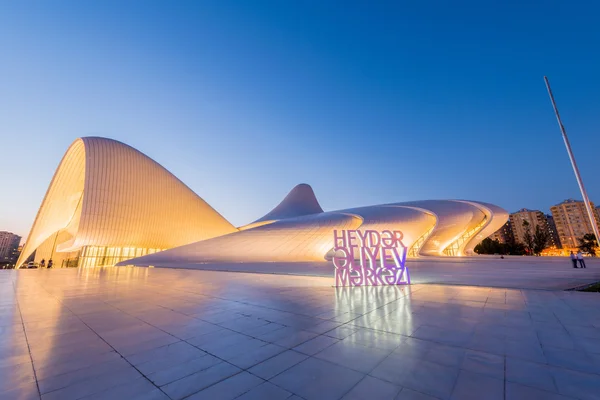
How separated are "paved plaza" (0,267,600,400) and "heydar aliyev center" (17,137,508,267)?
1851 cm

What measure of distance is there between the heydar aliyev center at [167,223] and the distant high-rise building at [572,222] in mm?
106942

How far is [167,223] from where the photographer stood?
34156 millimetres

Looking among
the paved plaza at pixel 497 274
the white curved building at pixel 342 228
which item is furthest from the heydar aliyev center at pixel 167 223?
the paved plaza at pixel 497 274

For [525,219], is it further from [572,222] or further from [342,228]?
[342,228]

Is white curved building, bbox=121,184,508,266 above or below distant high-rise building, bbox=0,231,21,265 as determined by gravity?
below

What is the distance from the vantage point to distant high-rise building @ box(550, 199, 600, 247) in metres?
96.6

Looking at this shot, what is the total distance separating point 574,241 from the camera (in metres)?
96.4

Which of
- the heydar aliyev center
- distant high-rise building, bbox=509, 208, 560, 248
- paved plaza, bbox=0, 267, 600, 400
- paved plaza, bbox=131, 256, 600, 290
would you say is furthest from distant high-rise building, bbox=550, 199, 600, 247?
paved plaza, bbox=0, 267, 600, 400

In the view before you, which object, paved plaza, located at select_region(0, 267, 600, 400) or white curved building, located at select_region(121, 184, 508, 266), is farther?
white curved building, located at select_region(121, 184, 508, 266)

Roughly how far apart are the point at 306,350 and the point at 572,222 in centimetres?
14710

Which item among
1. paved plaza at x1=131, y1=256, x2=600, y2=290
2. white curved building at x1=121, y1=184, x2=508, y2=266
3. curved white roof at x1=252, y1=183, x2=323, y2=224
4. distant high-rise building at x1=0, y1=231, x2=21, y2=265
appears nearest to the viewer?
paved plaza at x1=131, y1=256, x2=600, y2=290

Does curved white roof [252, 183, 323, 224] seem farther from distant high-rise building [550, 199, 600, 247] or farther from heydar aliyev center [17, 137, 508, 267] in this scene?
distant high-rise building [550, 199, 600, 247]

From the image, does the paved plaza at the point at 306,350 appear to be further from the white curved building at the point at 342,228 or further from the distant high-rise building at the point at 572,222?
the distant high-rise building at the point at 572,222

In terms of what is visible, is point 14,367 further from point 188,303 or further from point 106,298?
point 106,298
